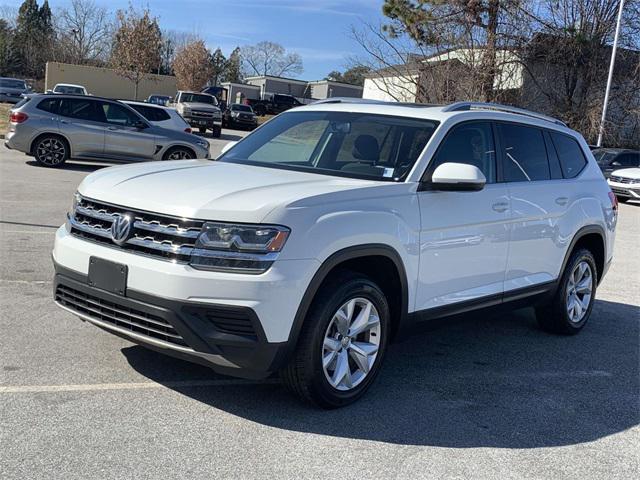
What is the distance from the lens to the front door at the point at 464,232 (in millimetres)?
4691

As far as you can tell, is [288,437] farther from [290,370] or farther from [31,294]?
[31,294]

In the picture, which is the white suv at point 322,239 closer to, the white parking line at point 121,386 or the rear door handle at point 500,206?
the rear door handle at point 500,206

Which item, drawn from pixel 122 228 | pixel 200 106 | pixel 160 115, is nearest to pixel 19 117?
pixel 160 115

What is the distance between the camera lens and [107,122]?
53.1ft

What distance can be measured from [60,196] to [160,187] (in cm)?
851

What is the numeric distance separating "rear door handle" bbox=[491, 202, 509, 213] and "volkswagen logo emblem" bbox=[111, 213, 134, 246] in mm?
2633

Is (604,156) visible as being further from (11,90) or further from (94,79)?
(94,79)

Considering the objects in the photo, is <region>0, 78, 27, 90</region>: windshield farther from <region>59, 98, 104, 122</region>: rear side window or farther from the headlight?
the headlight

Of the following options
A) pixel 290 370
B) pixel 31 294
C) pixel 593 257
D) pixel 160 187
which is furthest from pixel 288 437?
pixel 593 257

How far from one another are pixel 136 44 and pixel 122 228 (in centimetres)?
4279

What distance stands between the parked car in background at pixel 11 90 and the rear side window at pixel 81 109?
1221 inches

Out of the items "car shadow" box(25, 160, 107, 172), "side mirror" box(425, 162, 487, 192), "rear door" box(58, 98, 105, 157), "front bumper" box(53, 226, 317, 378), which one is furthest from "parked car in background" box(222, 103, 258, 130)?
"front bumper" box(53, 226, 317, 378)

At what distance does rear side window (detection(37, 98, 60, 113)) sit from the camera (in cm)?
1568

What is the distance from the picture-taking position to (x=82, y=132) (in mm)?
15930
